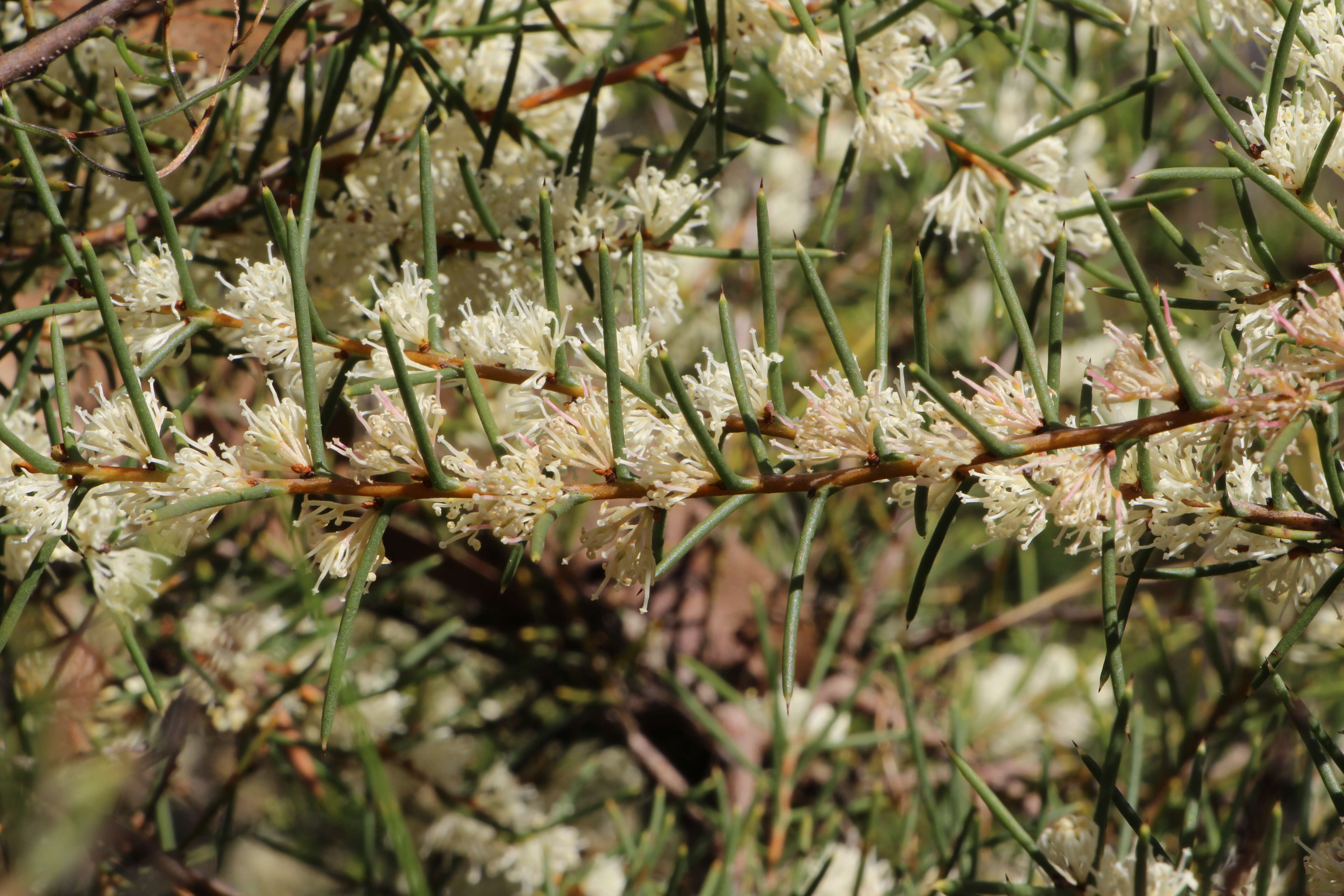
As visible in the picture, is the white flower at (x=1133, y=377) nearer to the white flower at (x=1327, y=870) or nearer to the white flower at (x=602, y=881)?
the white flower at (x=1327, y=870)

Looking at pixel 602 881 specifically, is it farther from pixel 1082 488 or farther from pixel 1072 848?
pixel 1082 488

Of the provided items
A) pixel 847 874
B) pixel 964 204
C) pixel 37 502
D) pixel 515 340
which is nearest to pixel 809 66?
pixel 964 204

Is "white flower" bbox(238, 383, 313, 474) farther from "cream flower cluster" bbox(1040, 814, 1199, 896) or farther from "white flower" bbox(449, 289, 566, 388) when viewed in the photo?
"cream flower cluster" bbox(1040, 814, 1199, 896)

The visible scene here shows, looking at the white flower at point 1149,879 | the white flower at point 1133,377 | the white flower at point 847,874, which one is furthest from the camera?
the white flower at point 847,874

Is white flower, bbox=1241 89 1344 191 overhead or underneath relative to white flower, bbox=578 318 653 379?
overhead

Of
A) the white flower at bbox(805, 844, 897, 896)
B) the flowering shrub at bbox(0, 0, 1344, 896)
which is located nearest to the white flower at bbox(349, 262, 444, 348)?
the flowering shrub at bbox(0, 0, 1344, 896)

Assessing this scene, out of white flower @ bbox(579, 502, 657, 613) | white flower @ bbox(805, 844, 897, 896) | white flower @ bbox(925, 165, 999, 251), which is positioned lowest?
white flower @ bbox(805, 844, 897, 896)

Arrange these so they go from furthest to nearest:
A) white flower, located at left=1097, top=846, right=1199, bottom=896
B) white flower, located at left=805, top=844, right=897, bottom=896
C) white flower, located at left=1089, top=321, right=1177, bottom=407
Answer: white flower, located at left=805, top=844, right=897, bottom=896, white flower, located at left=1097, top=846, right=1199, bottom=896, white flower, located at left=1089, top=321, right=1177, bottom=407

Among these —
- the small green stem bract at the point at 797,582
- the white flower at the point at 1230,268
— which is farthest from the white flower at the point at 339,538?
the white flower at the point at 1230,268
